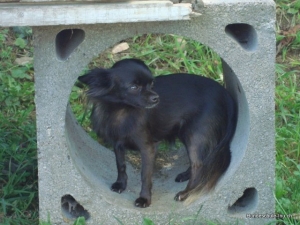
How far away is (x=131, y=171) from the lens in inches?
193

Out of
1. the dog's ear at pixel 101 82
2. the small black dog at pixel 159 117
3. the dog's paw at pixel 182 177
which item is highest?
the dog's ear at pixel 101 82

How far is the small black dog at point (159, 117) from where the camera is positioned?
4.20 m

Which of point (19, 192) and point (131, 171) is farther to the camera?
point (131, 171)

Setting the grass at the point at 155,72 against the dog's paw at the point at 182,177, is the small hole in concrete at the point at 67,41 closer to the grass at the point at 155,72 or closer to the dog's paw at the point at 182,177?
the grass at the point at 155,72

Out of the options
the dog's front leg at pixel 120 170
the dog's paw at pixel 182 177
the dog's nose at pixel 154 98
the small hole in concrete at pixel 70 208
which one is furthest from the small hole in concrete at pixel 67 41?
the dog's paw at pixel 182 177

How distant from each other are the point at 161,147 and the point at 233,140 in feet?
3.17

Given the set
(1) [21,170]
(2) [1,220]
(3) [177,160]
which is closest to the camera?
(2) [1,220]

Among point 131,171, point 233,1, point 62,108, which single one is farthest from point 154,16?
point 131,171

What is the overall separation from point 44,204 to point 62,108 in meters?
0.56

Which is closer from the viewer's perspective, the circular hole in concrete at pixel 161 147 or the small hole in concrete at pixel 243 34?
the small hole in concrete at pixel 243 34

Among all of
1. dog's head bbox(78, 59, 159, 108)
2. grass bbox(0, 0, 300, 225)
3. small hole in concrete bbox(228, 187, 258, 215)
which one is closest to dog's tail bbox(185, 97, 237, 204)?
small hole in concrete bbox(228, 187, 258, 215)

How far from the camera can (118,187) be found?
176 inches

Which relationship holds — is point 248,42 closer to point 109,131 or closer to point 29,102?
point 109,131

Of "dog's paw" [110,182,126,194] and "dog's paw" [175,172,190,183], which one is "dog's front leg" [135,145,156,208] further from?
"dog's paw" [175,172,190,183]
